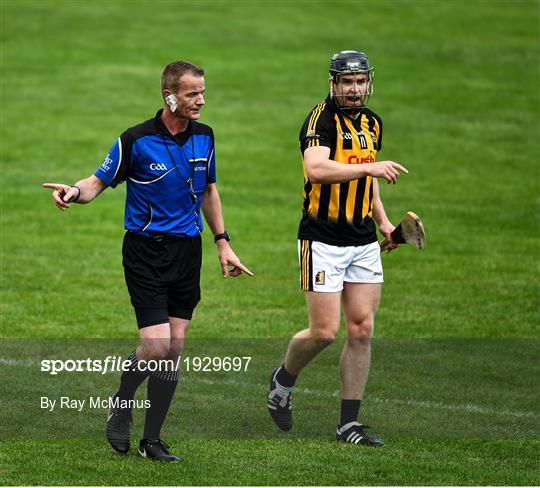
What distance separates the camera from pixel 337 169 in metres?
8.44

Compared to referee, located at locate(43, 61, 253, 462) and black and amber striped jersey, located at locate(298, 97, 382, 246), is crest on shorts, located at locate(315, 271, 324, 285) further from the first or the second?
referee, located at locate(43, 61, 253, 462)

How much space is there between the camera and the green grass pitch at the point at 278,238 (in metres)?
8.64

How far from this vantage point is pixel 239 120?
25000 mm

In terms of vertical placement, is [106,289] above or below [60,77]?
below

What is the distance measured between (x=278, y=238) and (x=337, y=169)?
9.30 m

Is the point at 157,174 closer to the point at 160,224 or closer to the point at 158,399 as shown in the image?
the point at 160,224

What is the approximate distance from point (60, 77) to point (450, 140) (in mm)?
8739

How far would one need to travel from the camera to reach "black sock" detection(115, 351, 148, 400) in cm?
835

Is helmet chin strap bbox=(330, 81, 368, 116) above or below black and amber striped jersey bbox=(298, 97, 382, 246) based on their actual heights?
above

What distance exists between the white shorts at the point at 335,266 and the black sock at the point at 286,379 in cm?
75

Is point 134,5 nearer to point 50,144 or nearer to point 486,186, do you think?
point 50,144

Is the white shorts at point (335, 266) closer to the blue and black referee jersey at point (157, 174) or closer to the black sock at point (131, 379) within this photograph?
the blue and black referee jersey at point (157, 174)

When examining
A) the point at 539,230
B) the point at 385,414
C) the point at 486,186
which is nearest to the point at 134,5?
the point at 486,186

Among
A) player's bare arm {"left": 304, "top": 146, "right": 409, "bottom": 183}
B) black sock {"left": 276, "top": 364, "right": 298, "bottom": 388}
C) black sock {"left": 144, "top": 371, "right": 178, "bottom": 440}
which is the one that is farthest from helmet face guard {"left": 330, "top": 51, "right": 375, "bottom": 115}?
black sock {"left": 144, "top": 371, "right": 178, "bottom": 440}
